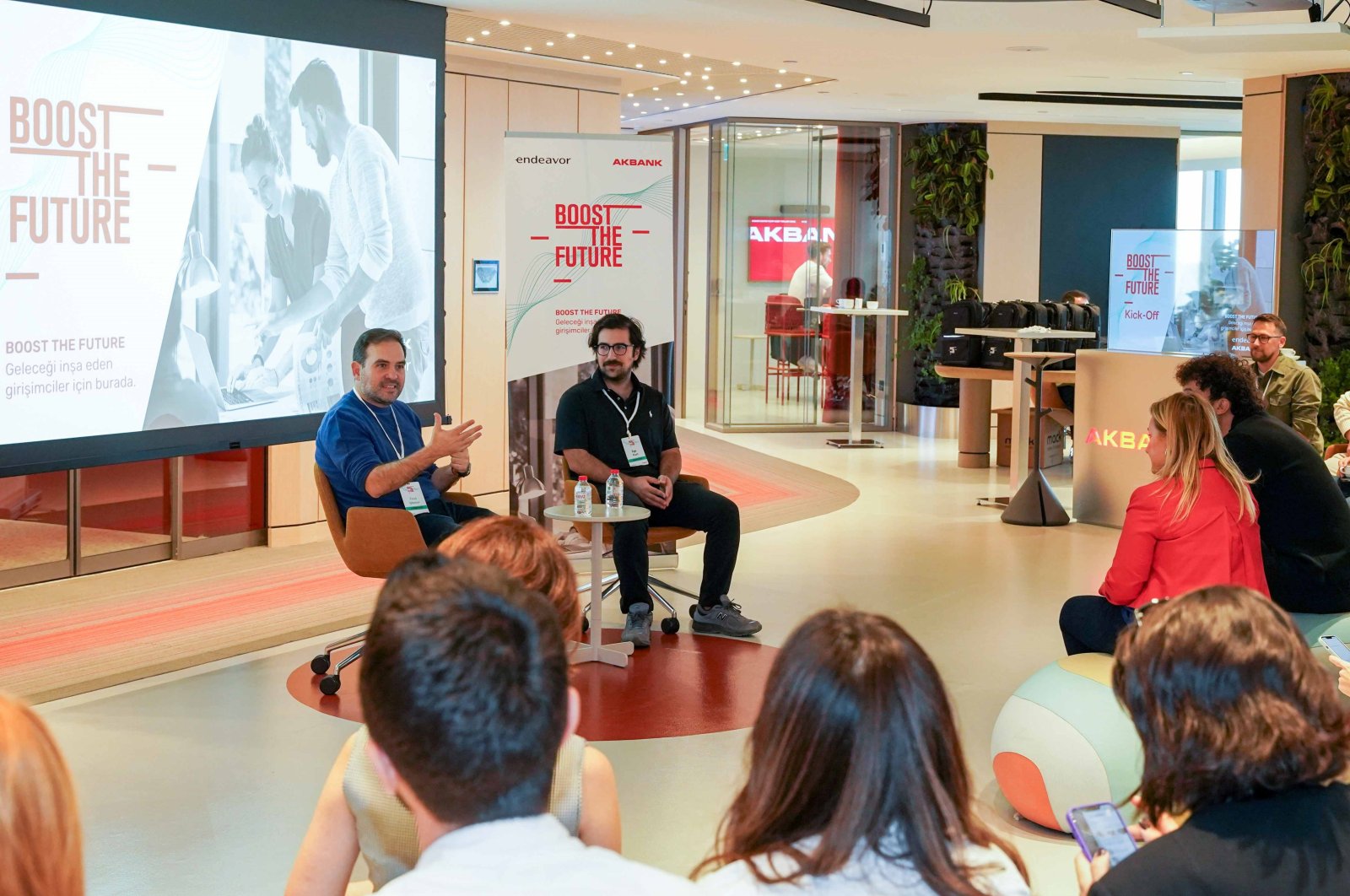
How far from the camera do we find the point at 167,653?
5789 millimetres

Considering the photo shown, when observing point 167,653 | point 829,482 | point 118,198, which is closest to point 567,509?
point 167,653

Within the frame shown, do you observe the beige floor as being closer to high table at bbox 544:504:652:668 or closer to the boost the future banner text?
high table at bbox 544:504:652:668

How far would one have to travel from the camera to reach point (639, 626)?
6113 mm

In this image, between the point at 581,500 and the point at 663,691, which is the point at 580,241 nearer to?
the point at 581,500

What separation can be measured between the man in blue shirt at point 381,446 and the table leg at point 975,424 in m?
6.86

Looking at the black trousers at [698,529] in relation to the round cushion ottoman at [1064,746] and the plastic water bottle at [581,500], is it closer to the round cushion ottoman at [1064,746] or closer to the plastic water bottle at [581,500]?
the plastic water bottle at [581,500]

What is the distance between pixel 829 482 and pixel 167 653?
19.3 feet

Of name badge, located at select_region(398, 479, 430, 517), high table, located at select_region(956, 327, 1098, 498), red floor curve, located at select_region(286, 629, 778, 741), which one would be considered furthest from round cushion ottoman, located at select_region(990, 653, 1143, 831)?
high table, located at select_region(956, 327, 1098, 498)

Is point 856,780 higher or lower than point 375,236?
lower

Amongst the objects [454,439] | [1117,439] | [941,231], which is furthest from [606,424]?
[941,231]

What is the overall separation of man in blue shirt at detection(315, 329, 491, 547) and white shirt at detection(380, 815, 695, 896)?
4100mm

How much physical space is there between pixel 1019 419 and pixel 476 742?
29.6ft

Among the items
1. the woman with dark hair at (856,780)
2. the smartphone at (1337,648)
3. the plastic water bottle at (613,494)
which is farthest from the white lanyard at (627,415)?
the woman with dark hair at (856,780)

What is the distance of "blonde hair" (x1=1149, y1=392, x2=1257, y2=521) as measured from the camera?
425cm
